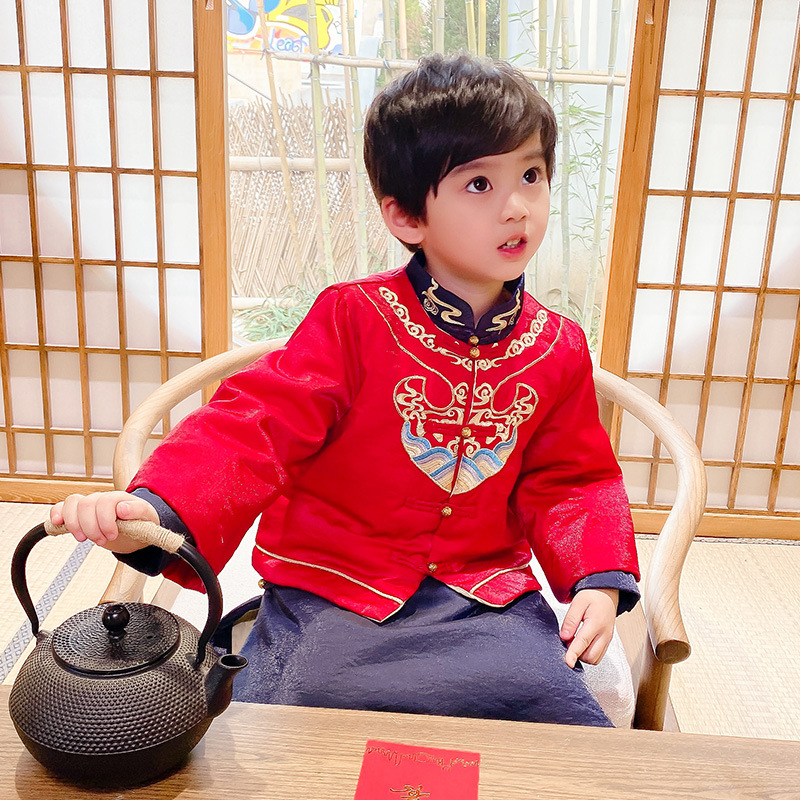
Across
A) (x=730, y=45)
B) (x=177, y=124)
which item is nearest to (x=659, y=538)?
(x=730, y=45)

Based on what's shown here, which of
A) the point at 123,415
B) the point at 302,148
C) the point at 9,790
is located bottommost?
the point at 123,415

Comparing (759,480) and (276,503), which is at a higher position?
(276,503)

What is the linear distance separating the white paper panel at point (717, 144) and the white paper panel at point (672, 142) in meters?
0.04

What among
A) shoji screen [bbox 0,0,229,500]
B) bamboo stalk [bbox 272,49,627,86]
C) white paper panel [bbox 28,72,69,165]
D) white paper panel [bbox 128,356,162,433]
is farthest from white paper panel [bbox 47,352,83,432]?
bamboo stalk [bbox 272,49,627,86]

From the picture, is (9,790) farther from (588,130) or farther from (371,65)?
(588,130)

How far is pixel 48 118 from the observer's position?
2.30 metres

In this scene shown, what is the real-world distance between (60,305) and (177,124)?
2.02 ft

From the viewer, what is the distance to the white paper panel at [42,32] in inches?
87.2

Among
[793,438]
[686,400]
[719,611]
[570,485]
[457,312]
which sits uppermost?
[457,312]

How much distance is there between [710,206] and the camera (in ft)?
7.68

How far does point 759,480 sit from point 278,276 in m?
3.18

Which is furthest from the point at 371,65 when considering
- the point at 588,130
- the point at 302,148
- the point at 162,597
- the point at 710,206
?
the point at 162,597

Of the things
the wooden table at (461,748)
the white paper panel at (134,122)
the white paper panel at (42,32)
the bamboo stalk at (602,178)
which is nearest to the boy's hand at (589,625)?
the wooden table at (461,748)

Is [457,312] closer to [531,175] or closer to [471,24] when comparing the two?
[531,175]
